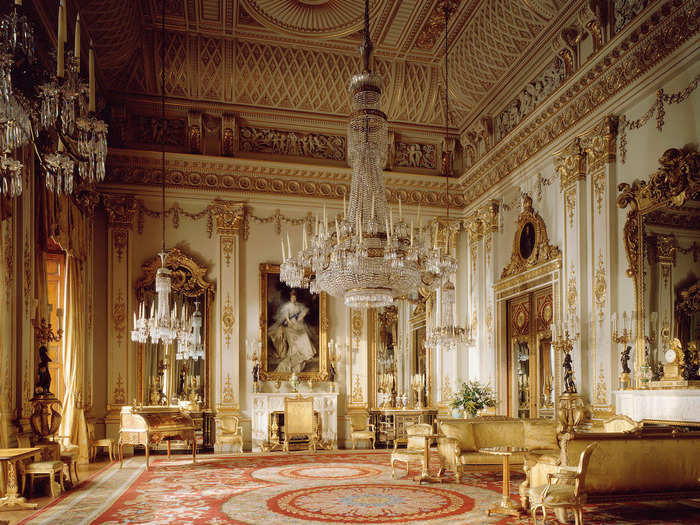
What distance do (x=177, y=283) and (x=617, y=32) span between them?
795 cm

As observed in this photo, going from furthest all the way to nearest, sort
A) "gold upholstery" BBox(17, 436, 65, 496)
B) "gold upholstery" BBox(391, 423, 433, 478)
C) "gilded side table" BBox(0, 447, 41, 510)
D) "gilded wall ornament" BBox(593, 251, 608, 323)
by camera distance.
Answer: "gilded wall ornament" BBox(593, 251, 608, 323) < "gold upholstery" BBox(391, 423, 433, 478) < "gold upholstery" BBox(17, 436, 65, 496) < "gilded side table" BBox(0, 447, 41, 510)

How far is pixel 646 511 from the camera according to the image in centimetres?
598

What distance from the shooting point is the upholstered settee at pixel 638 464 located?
559 centimetres

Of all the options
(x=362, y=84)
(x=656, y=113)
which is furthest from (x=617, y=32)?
(x=362, y=84)

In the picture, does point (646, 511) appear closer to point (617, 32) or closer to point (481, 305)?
point (617, 32)

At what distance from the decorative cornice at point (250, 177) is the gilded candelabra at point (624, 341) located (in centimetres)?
555

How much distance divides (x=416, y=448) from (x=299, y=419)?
11.7 feet

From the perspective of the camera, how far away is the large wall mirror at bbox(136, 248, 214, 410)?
37.6 ft

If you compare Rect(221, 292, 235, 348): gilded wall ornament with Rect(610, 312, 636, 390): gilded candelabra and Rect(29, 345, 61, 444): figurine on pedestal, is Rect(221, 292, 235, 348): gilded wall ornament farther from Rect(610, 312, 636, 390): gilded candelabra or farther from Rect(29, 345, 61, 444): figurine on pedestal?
Rect(610, 312, 636, 390): gilded candelabra

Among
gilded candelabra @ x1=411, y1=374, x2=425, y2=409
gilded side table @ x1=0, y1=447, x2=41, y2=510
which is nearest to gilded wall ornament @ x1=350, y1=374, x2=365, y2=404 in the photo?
gilded candelabra @ x1=411, y1=374, x2=425, y2=409

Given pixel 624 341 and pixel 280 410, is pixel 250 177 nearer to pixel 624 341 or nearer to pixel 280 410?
pixel 280 410

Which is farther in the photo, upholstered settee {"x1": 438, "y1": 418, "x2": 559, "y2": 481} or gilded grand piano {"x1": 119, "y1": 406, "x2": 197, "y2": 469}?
gilded grand piano {"x1": 119, "y1": 406, "x2": 197, "y2": 469}

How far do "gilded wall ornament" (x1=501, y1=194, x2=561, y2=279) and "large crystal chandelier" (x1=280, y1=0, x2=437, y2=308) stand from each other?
286 cm

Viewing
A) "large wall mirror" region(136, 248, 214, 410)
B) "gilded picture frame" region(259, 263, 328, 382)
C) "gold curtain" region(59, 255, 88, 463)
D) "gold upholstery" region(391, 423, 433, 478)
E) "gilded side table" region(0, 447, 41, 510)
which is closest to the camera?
"gilded side table" region(0, 447, 41, 510)
